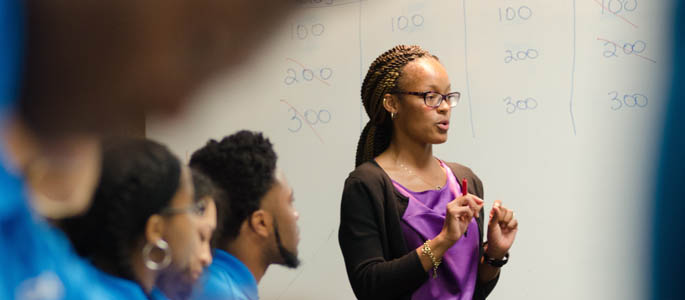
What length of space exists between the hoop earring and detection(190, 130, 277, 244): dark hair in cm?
40

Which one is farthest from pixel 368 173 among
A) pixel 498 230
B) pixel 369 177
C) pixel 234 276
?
pixel 234 276

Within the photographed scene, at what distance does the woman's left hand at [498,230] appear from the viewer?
1214 millimetres

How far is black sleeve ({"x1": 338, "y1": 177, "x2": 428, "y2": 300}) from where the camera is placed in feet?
3.70

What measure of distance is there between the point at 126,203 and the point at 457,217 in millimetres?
735

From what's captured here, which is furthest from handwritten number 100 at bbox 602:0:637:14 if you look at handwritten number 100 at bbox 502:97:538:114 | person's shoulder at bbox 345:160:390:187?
person's shoulder at bbox 345:160:390:187

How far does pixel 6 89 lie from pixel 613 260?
1.67 metres

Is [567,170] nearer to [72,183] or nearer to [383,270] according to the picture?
[383,270]

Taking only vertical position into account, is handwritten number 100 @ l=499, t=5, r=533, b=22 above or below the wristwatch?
above

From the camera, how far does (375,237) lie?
46.6 inches

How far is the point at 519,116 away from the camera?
180 cm

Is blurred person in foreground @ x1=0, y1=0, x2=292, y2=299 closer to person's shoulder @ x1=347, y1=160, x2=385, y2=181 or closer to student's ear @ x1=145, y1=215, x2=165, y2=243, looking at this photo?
student's ear @ x1=145, y1=215, x2=165, y2=243

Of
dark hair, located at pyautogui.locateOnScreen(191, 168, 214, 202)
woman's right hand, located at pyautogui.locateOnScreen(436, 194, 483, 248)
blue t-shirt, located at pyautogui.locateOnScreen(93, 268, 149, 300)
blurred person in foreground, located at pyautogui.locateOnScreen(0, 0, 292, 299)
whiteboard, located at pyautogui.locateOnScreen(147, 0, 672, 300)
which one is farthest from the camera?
whiteboard, located at pyautogui.locateOnScreen(147, 0, 672, 300)

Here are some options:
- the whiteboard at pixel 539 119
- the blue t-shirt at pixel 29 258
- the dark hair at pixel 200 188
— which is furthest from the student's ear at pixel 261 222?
the whiteboard at pixel 539 119

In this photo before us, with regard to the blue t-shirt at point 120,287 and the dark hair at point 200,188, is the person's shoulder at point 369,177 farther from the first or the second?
the blue t-shirt at point 120,287
